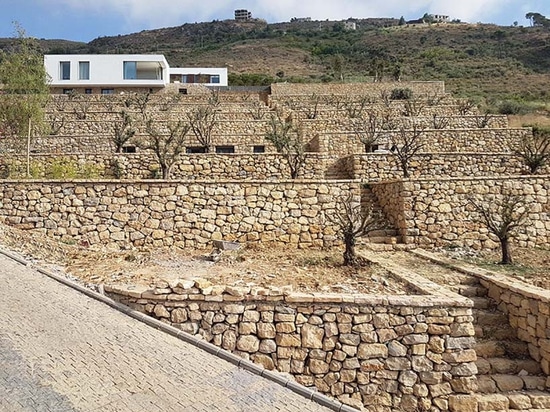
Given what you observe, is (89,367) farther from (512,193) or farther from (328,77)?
(328,77)

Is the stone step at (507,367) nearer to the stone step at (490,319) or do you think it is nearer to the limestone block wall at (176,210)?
the stone step at (490,319)

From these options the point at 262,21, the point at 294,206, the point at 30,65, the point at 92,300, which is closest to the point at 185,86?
the point at 30,65

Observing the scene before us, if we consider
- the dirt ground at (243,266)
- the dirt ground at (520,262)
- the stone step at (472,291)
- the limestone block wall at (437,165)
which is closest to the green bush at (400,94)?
the limestone block wall at (437,165)

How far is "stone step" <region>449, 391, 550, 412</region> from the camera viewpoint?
4.88 meters

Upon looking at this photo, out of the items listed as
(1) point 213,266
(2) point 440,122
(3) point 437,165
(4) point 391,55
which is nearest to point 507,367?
(1) point 213,266

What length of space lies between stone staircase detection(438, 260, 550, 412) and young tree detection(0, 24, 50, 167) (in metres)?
13.7

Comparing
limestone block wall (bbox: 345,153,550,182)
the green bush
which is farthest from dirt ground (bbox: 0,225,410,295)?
the green bush

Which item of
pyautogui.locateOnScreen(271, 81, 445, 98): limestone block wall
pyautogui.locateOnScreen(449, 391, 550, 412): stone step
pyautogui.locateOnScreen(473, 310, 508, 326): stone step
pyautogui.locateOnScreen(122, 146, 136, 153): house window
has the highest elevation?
pyautogui.locateOnScreen(271, 81, 445, 98): limestone block wall

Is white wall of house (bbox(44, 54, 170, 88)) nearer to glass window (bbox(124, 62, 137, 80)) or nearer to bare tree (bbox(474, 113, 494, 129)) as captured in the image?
glass window (bbox(124, 62, 137, 80))

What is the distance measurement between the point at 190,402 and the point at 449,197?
830 centimetres

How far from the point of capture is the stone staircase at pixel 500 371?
16.1 feet

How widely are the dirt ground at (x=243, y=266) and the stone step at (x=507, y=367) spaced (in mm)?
1330

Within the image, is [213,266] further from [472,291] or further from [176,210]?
[472,291]

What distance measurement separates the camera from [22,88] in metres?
13.3
